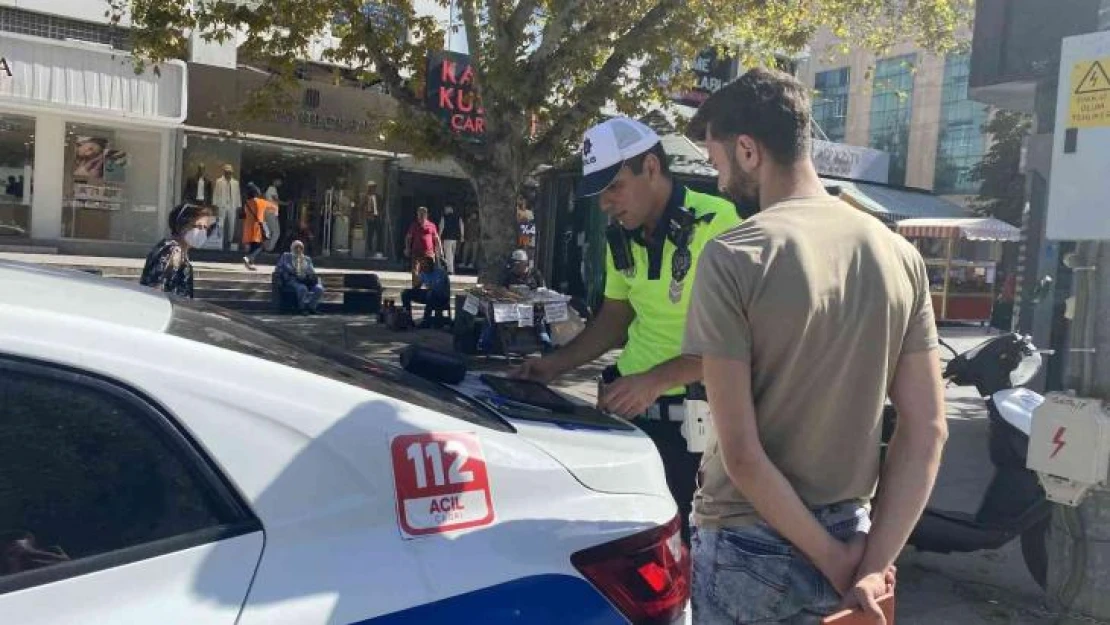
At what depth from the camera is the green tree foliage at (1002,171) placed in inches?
1455

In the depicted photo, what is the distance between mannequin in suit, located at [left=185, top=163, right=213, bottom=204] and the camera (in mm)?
19391

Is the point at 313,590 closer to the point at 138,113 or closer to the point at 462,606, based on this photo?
the point at 462,606

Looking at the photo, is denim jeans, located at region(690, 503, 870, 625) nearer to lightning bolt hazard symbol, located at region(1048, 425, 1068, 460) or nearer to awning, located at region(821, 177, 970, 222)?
lightning bolt hazard symbol, located at region(1048, 425, 1068, 460)

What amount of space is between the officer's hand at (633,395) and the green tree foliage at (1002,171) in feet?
122

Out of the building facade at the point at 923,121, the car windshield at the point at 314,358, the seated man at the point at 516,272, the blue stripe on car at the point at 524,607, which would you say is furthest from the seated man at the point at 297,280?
the building facade at the point at 923,121

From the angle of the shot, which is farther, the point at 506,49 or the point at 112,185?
the point at 112,185

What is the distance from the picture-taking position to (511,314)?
10711 millimetres

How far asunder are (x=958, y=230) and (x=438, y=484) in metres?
23.5

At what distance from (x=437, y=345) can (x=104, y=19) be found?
1110cm

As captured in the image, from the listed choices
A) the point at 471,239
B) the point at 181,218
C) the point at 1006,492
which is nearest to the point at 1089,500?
the point at 1006,492

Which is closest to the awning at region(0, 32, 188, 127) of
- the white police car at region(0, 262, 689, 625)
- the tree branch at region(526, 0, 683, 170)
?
the tree branch at region(526, 0, 683, 170)

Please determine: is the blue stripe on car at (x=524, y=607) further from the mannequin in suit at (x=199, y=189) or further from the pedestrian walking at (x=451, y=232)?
the pedestrian walking at (x=451, y=232)

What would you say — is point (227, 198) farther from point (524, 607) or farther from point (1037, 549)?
point (524, 607)

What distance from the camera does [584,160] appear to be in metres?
3.27
